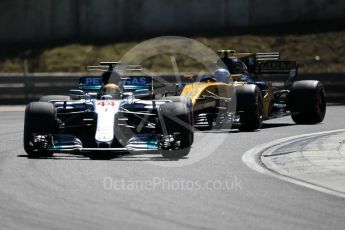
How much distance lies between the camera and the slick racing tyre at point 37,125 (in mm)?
14086

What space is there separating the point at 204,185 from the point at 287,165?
226 centimetres

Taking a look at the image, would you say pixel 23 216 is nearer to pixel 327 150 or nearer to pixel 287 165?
pixel 287 165

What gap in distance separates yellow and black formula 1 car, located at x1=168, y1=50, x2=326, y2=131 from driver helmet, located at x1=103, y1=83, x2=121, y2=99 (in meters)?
2.47

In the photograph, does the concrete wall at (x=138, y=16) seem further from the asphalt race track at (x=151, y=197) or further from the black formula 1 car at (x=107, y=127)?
the asphalt race track at (x=151, y=197)

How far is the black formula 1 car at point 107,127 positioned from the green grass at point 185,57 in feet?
64.1

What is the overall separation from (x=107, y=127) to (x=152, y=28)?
72.9 feet

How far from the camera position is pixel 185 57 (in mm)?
36031

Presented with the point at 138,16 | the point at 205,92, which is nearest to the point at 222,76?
the point at 205,92

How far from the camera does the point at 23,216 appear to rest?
9.02 metres

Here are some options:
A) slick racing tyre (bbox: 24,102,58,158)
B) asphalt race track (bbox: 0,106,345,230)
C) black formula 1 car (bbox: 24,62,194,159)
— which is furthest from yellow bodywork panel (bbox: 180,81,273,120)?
slick racing tyre (bbox: 24,102,58,158)

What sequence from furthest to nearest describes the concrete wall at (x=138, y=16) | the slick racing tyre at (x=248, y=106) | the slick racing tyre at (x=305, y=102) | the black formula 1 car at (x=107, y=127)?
the concrete wall at (x=138, y=16)
the slick racing tyre at (x=305, y=102)
the slick racing tyre at (x=248, y=106)
the black formula 1 car at (x=107, y=127)

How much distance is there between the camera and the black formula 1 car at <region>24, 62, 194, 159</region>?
14.0 metres

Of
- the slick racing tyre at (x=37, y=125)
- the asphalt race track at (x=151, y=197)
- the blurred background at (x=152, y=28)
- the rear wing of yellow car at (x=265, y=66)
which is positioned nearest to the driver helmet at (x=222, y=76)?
the rear wing of yellow car at (x=265, y=66)

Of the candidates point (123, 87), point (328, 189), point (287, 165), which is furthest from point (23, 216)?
point (123, 87)
